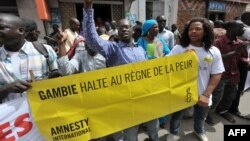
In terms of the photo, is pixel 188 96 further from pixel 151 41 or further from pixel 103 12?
pixel 103 12

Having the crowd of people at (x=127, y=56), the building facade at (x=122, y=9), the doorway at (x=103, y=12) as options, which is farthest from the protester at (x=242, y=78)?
the doorway at (x=103, y=12)

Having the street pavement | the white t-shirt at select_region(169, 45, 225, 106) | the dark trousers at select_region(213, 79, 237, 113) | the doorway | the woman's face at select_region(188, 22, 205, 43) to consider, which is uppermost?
the doorway

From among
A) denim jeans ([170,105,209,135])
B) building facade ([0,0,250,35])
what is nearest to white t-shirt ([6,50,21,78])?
denim jeans ([170,105,209,135])

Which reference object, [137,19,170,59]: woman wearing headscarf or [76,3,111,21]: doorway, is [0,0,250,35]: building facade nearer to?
[76,3,111,21]: doorway

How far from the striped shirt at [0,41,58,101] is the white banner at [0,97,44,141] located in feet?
0.46

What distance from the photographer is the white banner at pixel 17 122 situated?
5.84 feet

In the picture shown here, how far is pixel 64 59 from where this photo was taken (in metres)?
2.36

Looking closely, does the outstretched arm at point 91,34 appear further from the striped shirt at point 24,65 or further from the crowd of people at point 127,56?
the striped shirt at point 24,65

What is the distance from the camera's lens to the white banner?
1781 millimetres

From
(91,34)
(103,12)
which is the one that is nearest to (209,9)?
(103,12)

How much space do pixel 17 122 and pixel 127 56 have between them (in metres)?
1.23

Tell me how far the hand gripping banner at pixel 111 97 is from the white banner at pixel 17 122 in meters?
0.07

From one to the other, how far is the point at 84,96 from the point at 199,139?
1997 millimetres

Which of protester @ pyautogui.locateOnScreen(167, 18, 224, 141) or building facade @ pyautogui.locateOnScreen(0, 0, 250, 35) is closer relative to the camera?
protester @ pyautogui.locateOnScreen(167, 18, 224, 141)
